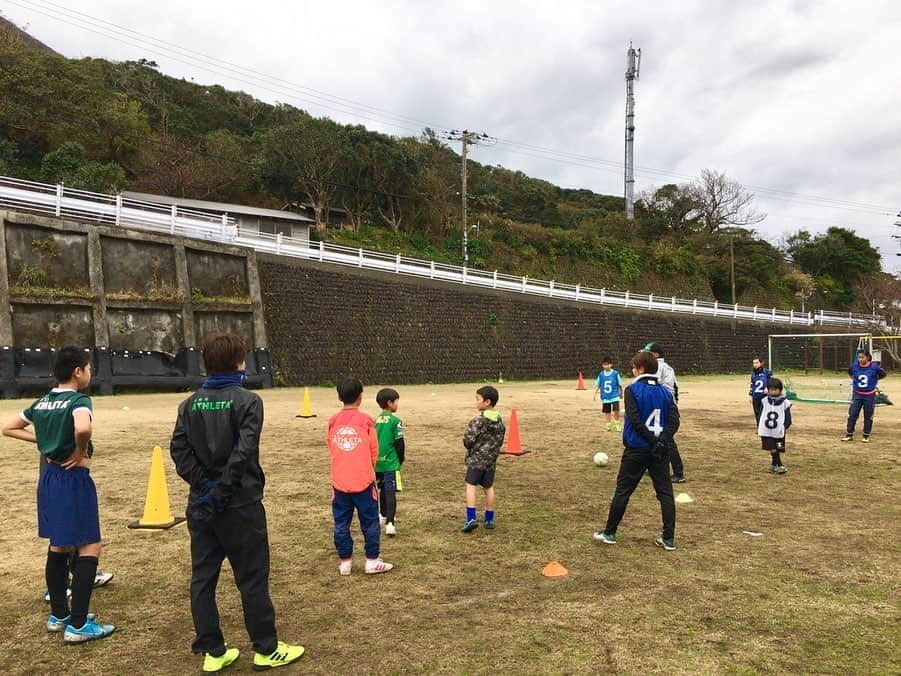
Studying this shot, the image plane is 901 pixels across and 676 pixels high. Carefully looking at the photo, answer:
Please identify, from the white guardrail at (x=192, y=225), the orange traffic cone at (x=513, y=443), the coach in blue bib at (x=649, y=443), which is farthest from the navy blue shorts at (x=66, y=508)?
the white guardrail at (x=192, y=225)

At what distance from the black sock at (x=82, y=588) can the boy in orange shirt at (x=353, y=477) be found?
64.4 inches

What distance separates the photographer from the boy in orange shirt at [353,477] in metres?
4.69

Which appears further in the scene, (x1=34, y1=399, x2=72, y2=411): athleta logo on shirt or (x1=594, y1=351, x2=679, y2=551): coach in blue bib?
(x1=594, y1=351, x2=679, y2=551): coach in blue bib

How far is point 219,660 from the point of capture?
3295 millimetres

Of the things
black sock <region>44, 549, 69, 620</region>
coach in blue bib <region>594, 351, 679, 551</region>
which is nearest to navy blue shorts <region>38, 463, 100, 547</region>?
black sock <region>44, 549, 69, 620</region>

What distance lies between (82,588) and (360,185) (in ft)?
146

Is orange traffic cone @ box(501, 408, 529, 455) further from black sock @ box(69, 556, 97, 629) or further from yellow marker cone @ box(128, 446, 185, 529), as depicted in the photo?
black sock @ box(69, 556, 97, 629)

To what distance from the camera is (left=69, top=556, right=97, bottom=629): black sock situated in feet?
12.0

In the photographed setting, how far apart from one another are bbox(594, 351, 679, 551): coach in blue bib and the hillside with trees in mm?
32590

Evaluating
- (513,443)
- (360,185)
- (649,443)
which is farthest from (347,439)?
(360,185)

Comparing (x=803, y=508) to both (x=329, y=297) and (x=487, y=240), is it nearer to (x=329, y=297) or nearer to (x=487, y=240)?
(x=329, y=297)

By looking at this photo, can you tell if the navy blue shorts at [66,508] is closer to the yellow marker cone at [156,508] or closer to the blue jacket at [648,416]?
the yellow marker cone at [156,508]

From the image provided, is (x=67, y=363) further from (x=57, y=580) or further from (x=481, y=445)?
(x=481, y=445)

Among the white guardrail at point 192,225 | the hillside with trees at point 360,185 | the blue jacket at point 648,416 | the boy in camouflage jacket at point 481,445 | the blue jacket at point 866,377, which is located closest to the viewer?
the blue jacket at point 648,416
